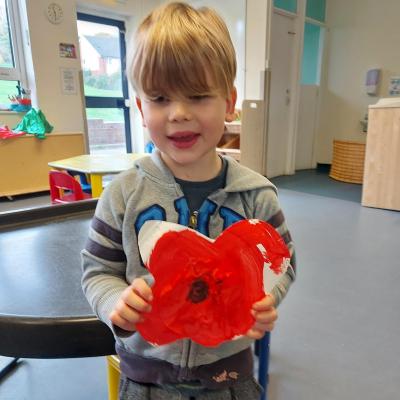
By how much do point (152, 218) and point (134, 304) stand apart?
156mm

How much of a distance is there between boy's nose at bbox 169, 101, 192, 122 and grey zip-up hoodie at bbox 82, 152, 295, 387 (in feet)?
0.33

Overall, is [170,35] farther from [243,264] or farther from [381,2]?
[381,2]

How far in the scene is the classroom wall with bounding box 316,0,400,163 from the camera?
4.74 m

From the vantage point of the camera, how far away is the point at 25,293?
0.77 meters

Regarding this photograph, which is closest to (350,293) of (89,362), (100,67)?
(89,362)

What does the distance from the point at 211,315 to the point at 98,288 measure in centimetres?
18

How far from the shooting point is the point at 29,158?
3709 mm

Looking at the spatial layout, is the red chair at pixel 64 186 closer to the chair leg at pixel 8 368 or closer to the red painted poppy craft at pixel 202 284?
the chair leg at pixel 8 368

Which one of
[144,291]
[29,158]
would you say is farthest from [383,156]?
[29,158]

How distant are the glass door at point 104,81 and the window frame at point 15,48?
2.32 feet

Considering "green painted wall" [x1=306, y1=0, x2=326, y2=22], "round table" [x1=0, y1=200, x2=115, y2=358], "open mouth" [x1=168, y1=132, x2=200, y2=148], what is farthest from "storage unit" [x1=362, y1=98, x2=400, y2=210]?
"open mouth" [x1=168, y1=132, x2=200, y2=148]

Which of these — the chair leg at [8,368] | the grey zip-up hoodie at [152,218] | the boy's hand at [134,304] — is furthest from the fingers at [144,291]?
the chair leg at [8,368]

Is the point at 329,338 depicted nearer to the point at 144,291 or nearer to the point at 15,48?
the point at 144,291

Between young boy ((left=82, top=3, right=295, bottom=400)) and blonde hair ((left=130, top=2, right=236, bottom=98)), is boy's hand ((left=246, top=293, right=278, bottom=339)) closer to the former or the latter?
young boy ((left=82, top=3, right=295, bottom=400))
